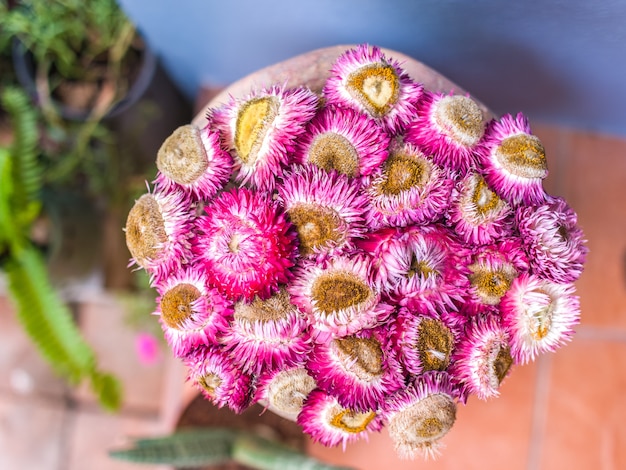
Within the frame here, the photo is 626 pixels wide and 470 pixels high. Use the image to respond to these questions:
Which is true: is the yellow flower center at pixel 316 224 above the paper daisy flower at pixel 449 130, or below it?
below

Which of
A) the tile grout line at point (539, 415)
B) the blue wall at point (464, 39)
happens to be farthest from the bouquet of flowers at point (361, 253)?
the tile grout line at point (539, 415)

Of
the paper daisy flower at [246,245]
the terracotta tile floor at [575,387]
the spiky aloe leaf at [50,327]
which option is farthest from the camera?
the terracotta tile floor at [575,387]

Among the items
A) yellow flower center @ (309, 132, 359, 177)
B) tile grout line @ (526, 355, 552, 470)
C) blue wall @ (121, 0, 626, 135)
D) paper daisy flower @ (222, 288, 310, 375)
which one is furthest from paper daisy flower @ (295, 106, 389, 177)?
tile grout line @ (526, 355, 552, 470)

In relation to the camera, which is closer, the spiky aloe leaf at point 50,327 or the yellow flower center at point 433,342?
the yellow flower center at point 433,342

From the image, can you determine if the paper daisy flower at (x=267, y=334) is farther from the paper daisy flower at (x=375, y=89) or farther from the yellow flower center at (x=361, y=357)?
the paper daisy flower at (x=375, y=89)

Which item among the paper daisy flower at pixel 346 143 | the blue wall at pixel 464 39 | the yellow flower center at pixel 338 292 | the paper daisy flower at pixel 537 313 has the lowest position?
the yellow flower center at pixel 338 292

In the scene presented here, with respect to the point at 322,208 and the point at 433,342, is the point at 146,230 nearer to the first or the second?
the point at 322,208
